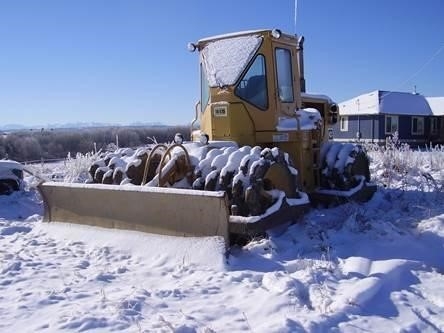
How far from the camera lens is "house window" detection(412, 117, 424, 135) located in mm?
32844

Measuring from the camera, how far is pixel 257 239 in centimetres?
569

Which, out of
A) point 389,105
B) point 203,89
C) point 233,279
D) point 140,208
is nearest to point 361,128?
point 389,105

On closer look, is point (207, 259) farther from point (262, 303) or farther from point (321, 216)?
point (321, 216)

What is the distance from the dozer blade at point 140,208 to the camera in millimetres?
5440

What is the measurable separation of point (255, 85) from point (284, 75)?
1.78 ft

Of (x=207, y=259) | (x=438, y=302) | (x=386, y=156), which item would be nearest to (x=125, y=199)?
(x=207, y=259)

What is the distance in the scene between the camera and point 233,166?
578 centimetres

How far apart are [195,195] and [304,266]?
144cm

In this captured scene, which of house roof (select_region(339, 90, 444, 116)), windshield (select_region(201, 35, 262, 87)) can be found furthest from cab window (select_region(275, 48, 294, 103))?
house roof (select_region(339, 90, 444, 116))

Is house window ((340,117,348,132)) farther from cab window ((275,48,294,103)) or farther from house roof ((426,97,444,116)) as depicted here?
cab window ((275,48,294,103))

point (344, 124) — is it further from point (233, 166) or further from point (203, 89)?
point (233, 166)

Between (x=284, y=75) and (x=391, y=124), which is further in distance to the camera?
(x=391, y=124)

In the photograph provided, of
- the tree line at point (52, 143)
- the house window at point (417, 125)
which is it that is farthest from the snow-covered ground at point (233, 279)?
the tree line at point (52, 143)

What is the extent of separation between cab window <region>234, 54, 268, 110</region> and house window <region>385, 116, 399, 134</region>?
26.1 metres
